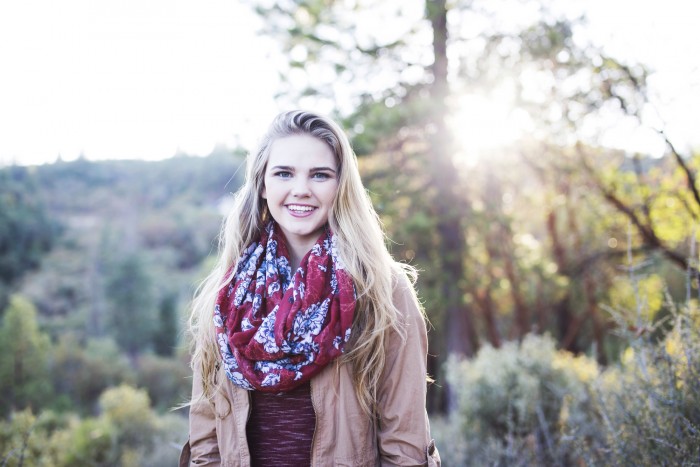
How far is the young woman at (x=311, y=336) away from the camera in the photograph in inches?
69.9

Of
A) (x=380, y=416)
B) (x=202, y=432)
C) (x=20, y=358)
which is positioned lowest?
(x=20, y=358)

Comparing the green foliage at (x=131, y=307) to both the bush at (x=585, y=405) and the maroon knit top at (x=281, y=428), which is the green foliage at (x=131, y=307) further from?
the maroon knit top at (x=281, y=428)

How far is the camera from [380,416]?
5.98 feet

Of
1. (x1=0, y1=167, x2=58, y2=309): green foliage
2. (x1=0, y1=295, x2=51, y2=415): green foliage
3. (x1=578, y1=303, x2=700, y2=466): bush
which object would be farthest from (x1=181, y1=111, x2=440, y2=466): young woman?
(x1=0, y1=167, x2=58, y2=309): green foliage

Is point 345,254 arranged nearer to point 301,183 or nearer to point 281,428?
point 301,183

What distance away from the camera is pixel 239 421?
187 cm

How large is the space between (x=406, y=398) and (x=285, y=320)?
1.56 feet

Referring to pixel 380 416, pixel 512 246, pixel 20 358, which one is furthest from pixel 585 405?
pixel 20 358

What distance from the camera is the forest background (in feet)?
9.84

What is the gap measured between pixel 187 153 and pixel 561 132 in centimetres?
6410

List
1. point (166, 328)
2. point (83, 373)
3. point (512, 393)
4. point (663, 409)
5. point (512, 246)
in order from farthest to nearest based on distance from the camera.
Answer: point (166, 328)
point (83, 373)
point (512, 246)
point (512, 393)
point (663, 409)

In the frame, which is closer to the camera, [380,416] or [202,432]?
[380,416]

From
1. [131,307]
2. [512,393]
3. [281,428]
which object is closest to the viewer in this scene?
[281,428]

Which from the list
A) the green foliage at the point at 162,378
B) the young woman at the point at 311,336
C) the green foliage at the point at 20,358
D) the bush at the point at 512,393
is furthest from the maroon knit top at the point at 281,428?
the green foliage at the point at 162,378
